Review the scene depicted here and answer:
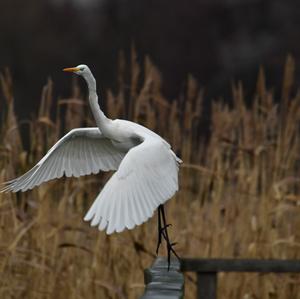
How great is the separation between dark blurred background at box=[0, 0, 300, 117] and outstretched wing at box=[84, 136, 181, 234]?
786 cm

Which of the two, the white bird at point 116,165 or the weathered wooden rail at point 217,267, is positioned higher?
the white bird at point 116,165

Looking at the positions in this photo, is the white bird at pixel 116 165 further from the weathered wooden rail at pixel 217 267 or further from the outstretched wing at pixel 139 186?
the weathered wooden rail at pixel 217 267

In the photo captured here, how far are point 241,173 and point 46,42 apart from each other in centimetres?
895

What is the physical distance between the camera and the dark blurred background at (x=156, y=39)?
1062cm

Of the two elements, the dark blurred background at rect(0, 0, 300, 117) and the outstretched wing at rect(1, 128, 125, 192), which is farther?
the dark blurred background at rect(0, 0, 300, 117)

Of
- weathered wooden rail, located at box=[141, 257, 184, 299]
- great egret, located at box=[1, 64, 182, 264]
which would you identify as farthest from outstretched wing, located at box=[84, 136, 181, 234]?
weathered wooden rail, located at box=[141, 257, 184, 299]

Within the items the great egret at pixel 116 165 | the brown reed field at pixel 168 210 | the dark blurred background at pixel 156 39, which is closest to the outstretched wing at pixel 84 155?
the great egret at pixel 116 165

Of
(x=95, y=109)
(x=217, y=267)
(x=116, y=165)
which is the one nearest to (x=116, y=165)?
(x=116, y=165)

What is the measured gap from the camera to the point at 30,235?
298cm

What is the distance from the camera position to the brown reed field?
2.92m

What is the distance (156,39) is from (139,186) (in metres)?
9.78

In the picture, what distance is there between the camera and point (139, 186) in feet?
6.26

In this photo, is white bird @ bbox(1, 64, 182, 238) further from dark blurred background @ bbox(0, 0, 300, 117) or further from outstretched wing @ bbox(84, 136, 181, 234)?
dark blurred background @ bbox(0, 0, 300, 117)

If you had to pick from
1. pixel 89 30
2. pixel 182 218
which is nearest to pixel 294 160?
pixel 182 218
